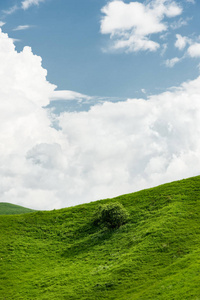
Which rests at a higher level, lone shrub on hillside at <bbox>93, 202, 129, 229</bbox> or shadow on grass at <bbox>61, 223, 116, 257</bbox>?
lone shrub on hillside at <bbox>93, 202, 129, 229</bbox>

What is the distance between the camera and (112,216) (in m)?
65.5

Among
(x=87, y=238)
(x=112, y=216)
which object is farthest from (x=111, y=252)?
(x=112, y=216)

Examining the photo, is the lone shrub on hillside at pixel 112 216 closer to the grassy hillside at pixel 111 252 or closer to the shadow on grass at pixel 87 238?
the shadow on grass at pixel 87 238

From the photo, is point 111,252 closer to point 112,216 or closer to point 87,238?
point 87,238

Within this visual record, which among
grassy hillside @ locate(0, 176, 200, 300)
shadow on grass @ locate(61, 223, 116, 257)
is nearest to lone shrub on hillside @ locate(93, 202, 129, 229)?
shadow on grass @ locate(61, 223, 116, 257)

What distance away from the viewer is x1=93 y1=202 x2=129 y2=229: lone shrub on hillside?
65119 millimetres

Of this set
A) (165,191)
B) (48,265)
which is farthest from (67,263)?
(165,191)

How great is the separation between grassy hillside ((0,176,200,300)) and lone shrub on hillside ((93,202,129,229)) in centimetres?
176

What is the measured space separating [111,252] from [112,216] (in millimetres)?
11058

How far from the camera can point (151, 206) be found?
69.5 metres

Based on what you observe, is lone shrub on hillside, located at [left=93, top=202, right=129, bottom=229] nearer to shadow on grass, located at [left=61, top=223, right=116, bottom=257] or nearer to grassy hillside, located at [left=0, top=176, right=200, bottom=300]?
shadow on grass, located at [left=61, top=223, right=116, bottom=257]

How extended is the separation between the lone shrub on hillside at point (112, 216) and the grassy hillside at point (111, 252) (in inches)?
69.4

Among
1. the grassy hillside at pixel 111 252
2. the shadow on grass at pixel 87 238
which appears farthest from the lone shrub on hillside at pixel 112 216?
the grassy hillside at pixel 111 252

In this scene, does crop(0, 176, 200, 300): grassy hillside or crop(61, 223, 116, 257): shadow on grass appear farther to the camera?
crop(61, 223, 116, 257): shadow on grass
